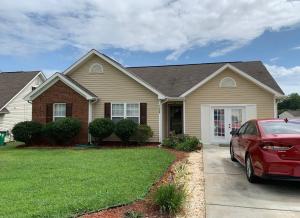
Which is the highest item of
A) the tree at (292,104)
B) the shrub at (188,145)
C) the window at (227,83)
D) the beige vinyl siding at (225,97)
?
the tree at (292,104)

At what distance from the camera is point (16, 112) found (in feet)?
90.0

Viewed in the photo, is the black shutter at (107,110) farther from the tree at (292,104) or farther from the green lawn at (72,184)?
the tree at (292,104)

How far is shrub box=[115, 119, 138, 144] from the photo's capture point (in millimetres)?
18438

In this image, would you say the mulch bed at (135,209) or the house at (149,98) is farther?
the house at (149,98)

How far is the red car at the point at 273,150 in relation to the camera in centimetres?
767

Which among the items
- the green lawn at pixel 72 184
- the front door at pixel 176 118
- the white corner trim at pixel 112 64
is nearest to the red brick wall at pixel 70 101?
the white corner trim at pixel 112 64

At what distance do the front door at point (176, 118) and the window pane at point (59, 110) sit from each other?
21.5 ft

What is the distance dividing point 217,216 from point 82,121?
47.5ft

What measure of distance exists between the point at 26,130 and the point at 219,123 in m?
10.5

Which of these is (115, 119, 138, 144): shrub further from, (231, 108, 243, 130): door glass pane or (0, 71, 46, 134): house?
(0, 71, 46, 134): house

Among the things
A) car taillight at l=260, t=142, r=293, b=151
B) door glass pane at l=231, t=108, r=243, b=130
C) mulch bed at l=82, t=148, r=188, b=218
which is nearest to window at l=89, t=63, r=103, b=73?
door glass pane at l=231, t=108, r=243, b=130

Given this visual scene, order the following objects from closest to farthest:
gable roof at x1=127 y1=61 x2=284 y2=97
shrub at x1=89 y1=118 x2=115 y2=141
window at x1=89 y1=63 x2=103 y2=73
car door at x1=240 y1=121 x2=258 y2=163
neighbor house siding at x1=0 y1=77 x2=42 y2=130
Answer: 1. car door at x1=240 y1=121 x2=258 y2=163
2. shrub at x1=89 y1=118 x2=115 y2=141
3. gable roof at x1=127 y1=61 x2=284 y2=97
4. window at x1=89 y1=63 x2=103 y2=73
5. neighbor house siding at x1=0 y1=77 x2=42 y2=130

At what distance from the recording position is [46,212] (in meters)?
6.12

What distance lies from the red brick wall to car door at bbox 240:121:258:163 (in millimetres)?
11447
